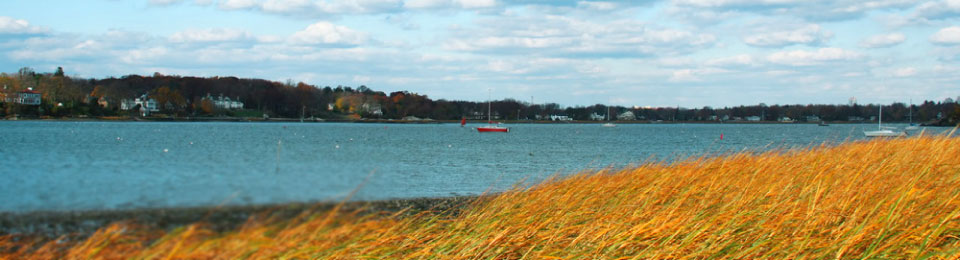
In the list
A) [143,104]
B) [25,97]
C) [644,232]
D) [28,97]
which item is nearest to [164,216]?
[644,232]

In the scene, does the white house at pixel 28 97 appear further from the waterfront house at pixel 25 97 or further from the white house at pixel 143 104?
the white house at pixel 143 104

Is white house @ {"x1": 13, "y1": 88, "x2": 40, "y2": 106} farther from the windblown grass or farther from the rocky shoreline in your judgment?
the windblown grass

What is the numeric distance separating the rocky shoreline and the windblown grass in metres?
0.49

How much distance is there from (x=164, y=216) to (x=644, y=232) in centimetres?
662

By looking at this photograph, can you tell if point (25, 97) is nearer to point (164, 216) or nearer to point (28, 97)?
point (28, 97)

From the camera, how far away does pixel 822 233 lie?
706cm

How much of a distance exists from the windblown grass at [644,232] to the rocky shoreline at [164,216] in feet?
1.61

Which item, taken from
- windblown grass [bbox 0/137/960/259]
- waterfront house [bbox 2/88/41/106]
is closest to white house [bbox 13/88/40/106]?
waterfront house [bbox 2/88/41/106]

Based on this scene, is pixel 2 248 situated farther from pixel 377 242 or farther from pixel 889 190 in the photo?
pixel 889 190

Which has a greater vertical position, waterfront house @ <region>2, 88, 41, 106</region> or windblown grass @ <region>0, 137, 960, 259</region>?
waterfront house @ <region>2, 88, 41, 106</region>

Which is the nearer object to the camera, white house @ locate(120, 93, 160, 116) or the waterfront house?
the waterfront house

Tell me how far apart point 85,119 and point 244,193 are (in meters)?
165

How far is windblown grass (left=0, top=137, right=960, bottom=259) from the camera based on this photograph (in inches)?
250

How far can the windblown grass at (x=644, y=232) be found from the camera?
20.8 feet
